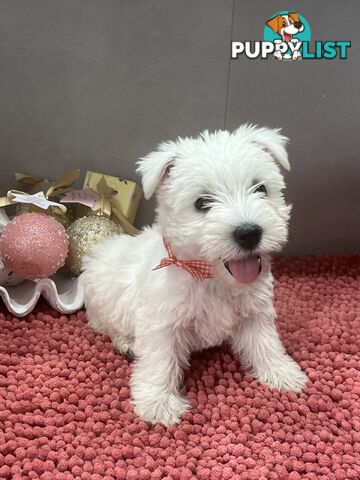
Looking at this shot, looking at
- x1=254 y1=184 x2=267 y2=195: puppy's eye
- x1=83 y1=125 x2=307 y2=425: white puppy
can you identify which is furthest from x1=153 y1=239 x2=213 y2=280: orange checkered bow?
x1=254 y1=184 x2=267 y2=195: puppy's eye

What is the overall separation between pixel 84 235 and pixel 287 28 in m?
1.37

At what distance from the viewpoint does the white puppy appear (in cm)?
169

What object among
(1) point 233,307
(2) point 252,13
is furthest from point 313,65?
(1) point 233,307

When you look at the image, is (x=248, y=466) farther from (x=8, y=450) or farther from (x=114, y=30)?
(x=114, y=30)

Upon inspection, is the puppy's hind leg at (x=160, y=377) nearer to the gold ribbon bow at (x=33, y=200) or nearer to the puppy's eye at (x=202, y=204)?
the puppy's eye at (x=202, y=204)

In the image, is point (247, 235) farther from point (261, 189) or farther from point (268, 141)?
point (268, 141)

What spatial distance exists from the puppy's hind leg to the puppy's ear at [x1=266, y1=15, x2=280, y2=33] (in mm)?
1536

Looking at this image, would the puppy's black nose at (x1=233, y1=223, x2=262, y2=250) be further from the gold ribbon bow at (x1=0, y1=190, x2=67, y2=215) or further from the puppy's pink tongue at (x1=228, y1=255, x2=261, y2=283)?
the gold ribbon bow at (x1=0, y1=190, x2=67, y2=215)

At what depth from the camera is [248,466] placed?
1.65 m

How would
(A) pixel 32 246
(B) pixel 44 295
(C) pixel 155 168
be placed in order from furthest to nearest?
(B) pixel 44 295, (A) pixel 32 246, (C) pixel 155 168

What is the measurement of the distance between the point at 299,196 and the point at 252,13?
3.11 ft

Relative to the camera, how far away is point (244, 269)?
1.71m

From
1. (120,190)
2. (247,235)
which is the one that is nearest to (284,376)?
(247,235)

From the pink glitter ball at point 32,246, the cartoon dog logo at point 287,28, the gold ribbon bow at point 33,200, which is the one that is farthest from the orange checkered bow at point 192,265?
the cartoon dog logo at point 287,28
